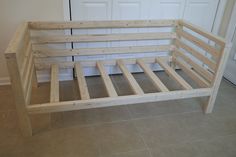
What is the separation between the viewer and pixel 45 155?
1480 millimetres

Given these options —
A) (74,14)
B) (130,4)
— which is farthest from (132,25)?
(74,14)

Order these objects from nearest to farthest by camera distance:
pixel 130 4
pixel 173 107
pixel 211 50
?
1. pixel 211 50
2. pixel 173 107
3. pixel 130 4

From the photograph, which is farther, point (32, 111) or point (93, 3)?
point (93, 3)

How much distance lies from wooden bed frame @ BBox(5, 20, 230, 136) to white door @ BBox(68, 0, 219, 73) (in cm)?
17

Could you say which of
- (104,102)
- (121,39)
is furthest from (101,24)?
(104,102)

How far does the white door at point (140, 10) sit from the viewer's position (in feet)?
7.00

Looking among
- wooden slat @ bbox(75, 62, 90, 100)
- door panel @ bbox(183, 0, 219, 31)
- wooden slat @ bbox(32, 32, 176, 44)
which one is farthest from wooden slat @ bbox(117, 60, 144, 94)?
door panel @ bbox(183, 0, 219, 31)

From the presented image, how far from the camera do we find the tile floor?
60.6 inches

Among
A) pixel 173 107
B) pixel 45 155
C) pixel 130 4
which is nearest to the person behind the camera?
pixel 45 155

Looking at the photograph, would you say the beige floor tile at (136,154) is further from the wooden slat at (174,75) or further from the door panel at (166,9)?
the door panel at (166,9)

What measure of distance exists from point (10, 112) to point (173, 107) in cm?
146

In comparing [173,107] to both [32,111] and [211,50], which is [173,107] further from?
[32,111]

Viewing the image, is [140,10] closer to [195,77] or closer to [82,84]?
[195,77]

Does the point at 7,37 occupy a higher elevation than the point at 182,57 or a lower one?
higher
